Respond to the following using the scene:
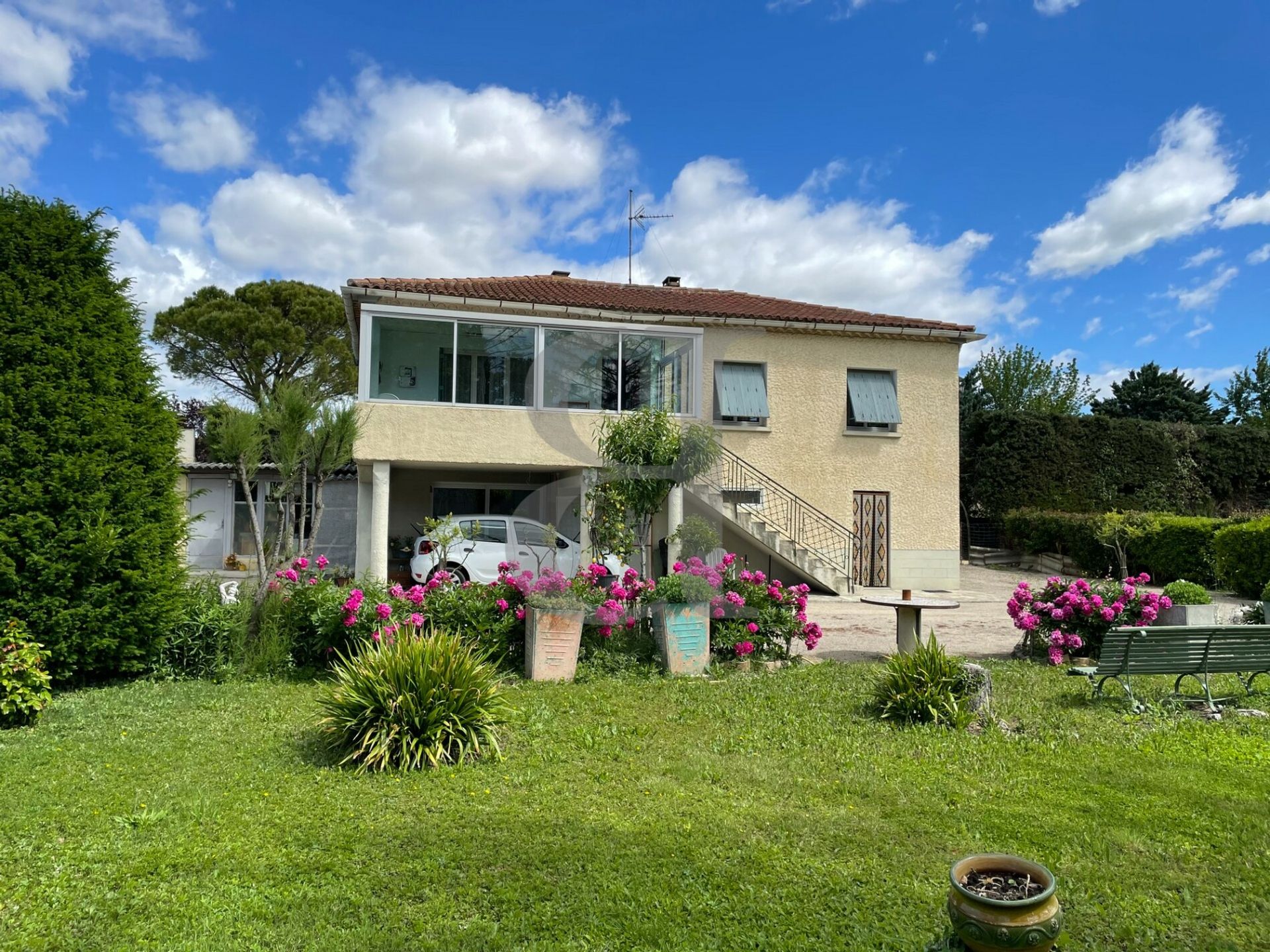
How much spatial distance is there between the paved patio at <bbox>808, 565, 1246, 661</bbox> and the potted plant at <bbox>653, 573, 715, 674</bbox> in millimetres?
1984

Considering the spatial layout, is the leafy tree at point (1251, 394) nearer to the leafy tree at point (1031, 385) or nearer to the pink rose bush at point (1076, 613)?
the leafy tree at point (1031, 385)

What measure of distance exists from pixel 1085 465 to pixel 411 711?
25683mm

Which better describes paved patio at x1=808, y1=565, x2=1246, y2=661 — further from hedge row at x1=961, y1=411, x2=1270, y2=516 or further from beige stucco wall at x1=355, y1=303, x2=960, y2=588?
hedge row at x1=961, y1=411, x2=1270, y2=516

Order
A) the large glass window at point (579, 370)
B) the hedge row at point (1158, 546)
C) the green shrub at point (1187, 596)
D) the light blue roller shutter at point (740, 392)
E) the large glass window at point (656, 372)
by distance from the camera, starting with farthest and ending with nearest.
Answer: the hedge row at point (1158, 546)
the light blue roller shutter at point (740, 392)
the large glass window at point (656, 372)
the large glass window at point (579, 370)
the green shrub at point (1187, 596)

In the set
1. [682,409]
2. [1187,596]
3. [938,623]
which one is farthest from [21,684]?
[1187,596]

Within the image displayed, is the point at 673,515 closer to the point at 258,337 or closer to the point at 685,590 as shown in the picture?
the point at 685,590

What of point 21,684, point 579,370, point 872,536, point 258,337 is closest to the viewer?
point 21,684

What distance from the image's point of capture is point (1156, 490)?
2548 cm

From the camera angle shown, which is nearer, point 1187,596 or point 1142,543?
point 1187,596

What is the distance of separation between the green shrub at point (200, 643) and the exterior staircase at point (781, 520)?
8.48m

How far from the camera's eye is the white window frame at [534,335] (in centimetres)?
1327

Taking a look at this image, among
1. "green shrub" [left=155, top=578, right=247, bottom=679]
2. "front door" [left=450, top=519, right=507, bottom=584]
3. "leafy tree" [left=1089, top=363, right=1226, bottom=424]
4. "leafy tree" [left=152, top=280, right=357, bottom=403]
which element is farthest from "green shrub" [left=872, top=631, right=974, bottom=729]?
"leafy tree" [left=1089, top=363, right=1226, bottom=424]

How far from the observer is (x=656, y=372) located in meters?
15.3

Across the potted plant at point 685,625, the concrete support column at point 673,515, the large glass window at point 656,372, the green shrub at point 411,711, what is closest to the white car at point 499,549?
the concrete support column at point 673,515
